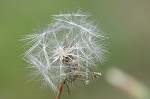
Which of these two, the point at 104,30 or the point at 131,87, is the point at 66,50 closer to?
the point at 131,87

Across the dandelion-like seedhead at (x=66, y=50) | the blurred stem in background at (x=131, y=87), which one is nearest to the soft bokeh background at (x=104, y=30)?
the blurred stem in background at (x=131, y=87)

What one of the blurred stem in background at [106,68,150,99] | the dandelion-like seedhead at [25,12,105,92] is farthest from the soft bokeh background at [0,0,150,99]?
the dandelion-like seedhead at [25,12,105,92]

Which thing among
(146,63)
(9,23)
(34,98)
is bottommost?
(146,63)

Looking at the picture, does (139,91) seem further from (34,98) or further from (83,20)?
(34,98)

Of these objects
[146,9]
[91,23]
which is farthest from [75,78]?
[146,9]

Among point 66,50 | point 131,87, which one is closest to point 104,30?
point 131,87

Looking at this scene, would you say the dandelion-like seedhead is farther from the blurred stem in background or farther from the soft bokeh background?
the soft bokeh background
